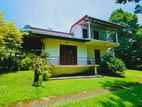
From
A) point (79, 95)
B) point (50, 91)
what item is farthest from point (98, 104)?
point (50, 91)

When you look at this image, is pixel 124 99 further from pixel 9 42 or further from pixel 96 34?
pixel 96 34

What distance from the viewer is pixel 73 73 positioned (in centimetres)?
1938

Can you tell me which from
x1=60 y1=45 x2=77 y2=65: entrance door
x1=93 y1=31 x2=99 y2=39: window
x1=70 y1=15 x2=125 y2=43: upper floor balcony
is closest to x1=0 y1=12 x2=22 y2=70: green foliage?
x1=60 y1=45 x2=77 y2=65: entrance door

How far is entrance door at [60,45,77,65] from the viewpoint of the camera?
19095 mm

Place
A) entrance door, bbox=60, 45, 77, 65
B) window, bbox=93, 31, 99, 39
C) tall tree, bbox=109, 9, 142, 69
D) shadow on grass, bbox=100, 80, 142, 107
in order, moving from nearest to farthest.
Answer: shadow on grass, bbox=100, 80, 142, 107 < entrance door, bbox=60, 45, 77, 65 < window, bbox=93, 31, 99, 39 < tall tree, bbox=109, 9, 142, 69

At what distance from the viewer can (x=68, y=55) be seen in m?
19.8

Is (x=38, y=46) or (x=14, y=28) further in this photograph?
(x=38, y=46)

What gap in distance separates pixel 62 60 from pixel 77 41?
3100 millimetres

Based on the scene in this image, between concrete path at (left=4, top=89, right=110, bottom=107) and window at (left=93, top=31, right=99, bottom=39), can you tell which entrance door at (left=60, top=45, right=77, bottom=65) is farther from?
concrete path at (left=4, top=89, right=110, bottom=107)

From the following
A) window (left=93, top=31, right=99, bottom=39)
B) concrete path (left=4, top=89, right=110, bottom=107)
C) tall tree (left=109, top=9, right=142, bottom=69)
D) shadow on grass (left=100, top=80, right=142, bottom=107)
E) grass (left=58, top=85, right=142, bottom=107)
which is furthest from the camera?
tall tree (left=109, top=9, right=142, bottom=69)

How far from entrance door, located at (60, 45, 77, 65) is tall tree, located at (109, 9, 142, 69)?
60.1 feet

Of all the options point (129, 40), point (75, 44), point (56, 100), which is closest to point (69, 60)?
point (75, 44)

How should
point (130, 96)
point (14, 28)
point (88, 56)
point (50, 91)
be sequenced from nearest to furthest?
point (50, 91), point (130, 96), point (14, 28), point (88, 56)

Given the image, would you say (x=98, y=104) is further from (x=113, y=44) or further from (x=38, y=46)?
(x=113, y=44)
